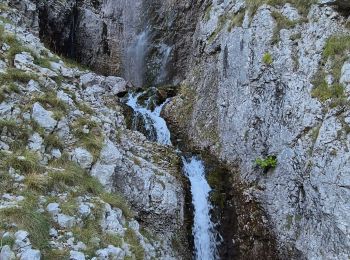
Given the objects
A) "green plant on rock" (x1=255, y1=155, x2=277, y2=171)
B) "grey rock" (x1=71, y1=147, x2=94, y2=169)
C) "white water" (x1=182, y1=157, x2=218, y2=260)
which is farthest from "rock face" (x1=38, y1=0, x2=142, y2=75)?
"green plant on rock" (x1=255, y1=155, x2=277, y2=171)

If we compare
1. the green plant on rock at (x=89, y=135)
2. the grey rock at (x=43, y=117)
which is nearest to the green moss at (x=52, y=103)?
the grey rock at (x=43, y=117)

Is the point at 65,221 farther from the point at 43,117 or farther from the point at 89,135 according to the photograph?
the point at 43,117

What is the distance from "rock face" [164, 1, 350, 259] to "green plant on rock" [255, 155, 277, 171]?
195 mm

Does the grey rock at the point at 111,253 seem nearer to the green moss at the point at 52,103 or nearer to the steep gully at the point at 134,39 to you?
the green moss at the point at 52,103

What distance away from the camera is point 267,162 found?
37.3 ft

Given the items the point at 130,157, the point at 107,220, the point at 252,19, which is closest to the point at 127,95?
the point at 252,19

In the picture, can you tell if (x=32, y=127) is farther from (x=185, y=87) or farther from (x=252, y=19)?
(x=185, y=87)

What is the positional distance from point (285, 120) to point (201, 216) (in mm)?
3831

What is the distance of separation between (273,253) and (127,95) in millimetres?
11476

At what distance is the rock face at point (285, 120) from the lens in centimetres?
950

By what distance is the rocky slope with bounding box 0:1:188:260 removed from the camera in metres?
6.67

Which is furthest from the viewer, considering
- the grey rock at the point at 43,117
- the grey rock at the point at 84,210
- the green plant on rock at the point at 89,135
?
the green plant on rock at the point at 89,135

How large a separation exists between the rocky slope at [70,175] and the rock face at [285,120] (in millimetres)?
2679

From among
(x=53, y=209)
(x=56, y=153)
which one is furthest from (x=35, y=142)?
(x=53, y=209)
